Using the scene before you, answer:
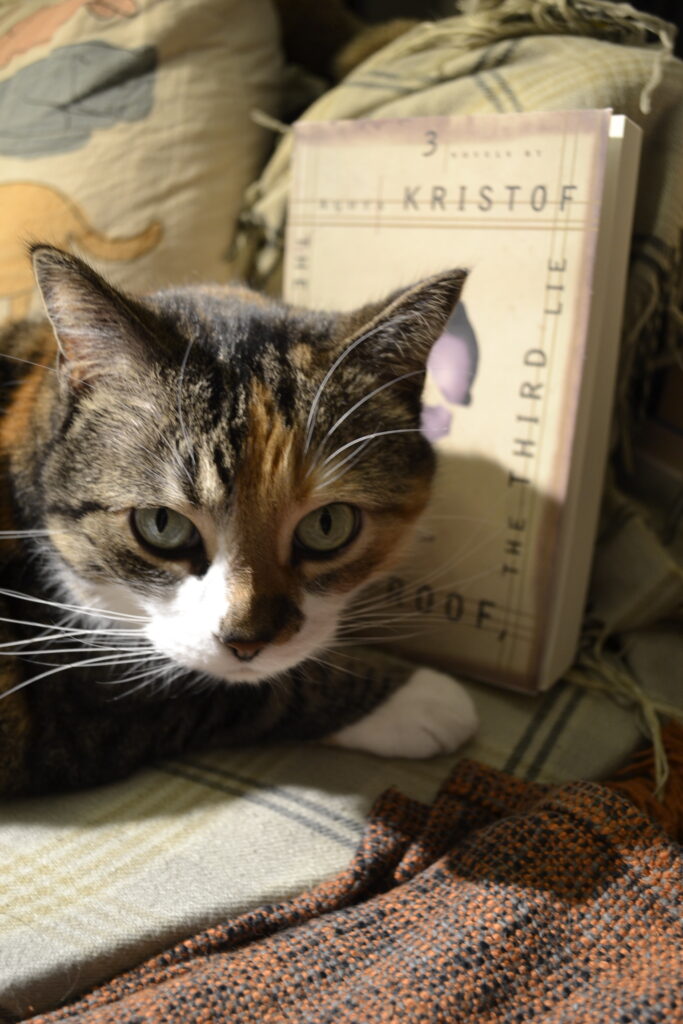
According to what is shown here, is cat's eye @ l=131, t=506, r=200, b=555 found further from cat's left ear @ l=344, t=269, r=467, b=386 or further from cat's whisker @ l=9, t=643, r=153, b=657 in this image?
cat's left ear @ l=344, t=269, r=467, b=386

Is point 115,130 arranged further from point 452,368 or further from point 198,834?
point 198,834

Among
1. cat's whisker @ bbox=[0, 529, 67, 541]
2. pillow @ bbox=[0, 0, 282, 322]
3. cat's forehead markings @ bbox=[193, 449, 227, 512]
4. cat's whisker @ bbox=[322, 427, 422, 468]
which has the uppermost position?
pillow @ bbox=[0, 0, 282, 322]

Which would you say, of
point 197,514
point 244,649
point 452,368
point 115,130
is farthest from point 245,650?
point 115,130

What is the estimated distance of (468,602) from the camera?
952 mm

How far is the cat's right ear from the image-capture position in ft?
2.02

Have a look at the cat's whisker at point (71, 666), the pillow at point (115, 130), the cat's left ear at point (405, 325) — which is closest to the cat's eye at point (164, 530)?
the cat's whisker at point (71, 666)

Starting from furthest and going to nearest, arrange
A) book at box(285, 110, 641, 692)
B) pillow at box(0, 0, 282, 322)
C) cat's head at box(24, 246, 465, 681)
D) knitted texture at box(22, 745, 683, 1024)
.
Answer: pillow at box(0, 0, 282, 322)
book at box(285, 110, 641, 692)
cat's head at box(24, 246, 465, 681)
knitted texture at box(22, 745, 683, 1024)

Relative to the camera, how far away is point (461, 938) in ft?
1.92

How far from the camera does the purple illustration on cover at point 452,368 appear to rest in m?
0.90

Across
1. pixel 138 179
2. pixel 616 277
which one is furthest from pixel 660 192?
pixel 138 179

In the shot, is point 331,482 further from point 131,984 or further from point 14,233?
point 14,233

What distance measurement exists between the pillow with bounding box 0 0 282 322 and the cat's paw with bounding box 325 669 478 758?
66 centimetres

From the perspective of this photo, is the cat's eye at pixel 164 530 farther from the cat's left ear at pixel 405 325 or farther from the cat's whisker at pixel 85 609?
the cat's left ear at pixel 405 325

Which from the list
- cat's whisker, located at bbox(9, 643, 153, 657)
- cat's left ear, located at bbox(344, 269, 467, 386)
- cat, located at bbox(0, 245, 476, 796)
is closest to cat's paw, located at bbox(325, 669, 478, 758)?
cat, located at bbox(0, 245, 476, 796)
